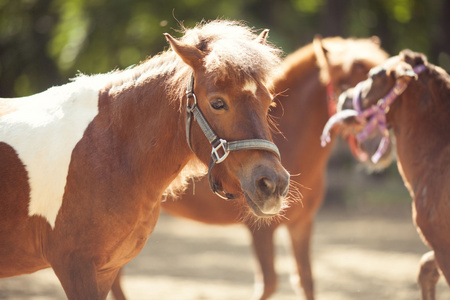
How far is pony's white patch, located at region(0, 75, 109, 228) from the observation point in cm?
258

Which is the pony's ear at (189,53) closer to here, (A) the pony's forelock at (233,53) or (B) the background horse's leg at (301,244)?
(A) the pony's forelock at (233,53)

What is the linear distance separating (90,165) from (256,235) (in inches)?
75.7

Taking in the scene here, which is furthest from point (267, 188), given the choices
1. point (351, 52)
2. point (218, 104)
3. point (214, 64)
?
point (351, 52)

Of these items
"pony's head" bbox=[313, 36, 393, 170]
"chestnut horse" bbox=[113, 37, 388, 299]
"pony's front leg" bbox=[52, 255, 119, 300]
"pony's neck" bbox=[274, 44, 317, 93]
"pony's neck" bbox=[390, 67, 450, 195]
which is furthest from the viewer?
"pony's neck" bbox=[274, 44, 317, 93]

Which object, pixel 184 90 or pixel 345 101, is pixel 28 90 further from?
pixel 184 90

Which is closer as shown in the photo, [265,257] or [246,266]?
[265,257]

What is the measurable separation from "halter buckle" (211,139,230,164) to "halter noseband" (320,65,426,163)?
183 cm

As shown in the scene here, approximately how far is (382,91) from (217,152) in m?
1.86

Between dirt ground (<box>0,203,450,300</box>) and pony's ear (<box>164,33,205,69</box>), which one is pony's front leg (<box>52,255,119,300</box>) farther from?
dirt ground (<box>0,203,450,300</box>)

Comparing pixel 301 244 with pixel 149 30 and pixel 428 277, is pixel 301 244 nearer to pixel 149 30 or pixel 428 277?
pixel 428 277

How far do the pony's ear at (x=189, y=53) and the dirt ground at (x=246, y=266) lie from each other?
115 inches

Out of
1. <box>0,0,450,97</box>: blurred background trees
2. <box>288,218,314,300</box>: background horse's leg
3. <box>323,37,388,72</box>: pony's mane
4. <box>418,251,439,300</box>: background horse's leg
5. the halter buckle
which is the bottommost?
<box>0,0,450,97</box>: blurred background trees

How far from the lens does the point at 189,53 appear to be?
2443mm

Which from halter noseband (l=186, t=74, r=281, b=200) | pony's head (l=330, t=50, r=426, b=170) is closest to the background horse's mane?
pony's head (l=330, t=50, r=426, b=170)
